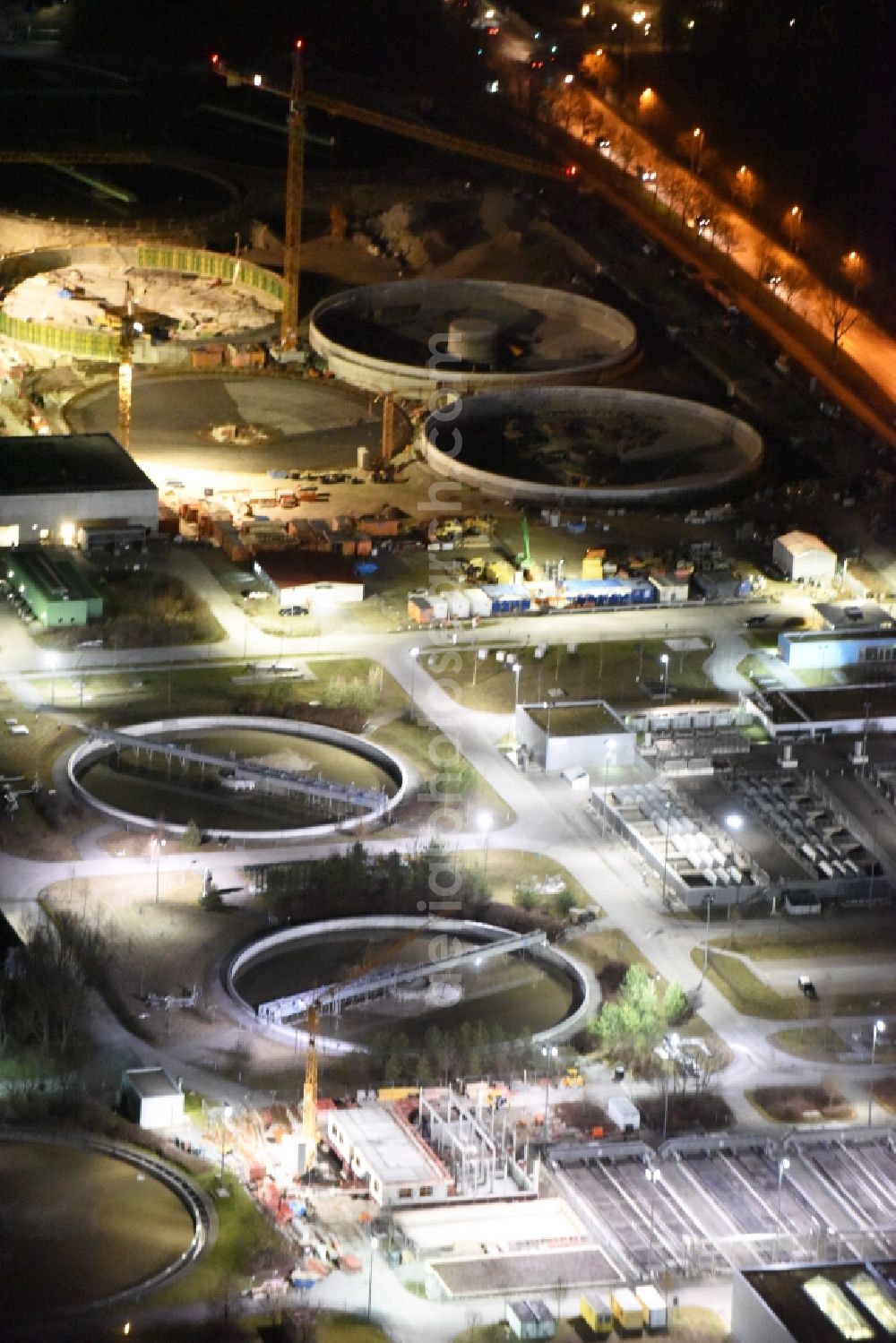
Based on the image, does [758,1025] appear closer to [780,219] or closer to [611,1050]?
[611,1050]

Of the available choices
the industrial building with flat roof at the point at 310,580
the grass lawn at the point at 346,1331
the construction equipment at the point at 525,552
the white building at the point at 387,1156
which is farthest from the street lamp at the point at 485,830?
the grass lawn at the point at 346,1331

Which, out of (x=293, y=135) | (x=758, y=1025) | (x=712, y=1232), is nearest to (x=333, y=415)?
(x=293, y=135)

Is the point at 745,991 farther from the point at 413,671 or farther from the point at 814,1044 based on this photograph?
the point at 413,671

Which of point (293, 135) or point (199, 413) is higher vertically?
point (293, 135)

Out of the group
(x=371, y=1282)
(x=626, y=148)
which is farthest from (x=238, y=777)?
(x=626, y=148)

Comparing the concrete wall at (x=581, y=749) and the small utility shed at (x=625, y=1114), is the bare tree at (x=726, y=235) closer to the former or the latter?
the concrete wall at (x=581, y=749)

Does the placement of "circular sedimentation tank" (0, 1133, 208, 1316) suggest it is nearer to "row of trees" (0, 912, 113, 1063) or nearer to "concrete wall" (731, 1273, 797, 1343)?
"row of trees" (0, 912, 113, 1063)
